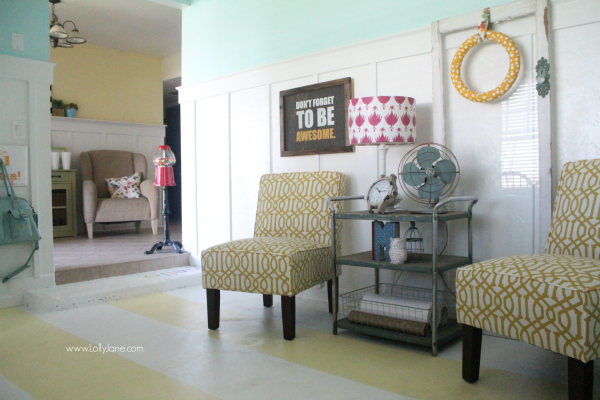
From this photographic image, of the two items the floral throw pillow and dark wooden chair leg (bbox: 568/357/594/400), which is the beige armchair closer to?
the floral throw pillow

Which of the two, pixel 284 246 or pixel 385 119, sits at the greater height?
pixel 385 119

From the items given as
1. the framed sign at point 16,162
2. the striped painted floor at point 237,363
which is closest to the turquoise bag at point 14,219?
the framed sign at point 16,162

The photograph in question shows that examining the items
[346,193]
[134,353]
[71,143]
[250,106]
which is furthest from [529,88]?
[71,143]

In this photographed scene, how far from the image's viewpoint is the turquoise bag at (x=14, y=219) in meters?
3.12

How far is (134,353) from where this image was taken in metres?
2.25

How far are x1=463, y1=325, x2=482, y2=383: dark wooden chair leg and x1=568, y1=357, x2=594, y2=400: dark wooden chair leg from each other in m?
0.39

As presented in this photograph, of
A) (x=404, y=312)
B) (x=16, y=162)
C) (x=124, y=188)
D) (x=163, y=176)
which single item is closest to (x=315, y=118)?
(x=404, y=312)

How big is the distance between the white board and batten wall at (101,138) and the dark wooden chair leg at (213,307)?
4139 millimetres

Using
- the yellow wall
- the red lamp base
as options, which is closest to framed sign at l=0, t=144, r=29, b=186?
the red lamp base

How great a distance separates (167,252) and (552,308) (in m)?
3.53

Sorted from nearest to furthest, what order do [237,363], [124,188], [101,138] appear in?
[237,363]
[124,188]
[101,138]

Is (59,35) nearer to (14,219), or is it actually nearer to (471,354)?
(14,219)

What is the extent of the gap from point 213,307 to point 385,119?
1.40 m

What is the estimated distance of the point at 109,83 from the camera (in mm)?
6703
